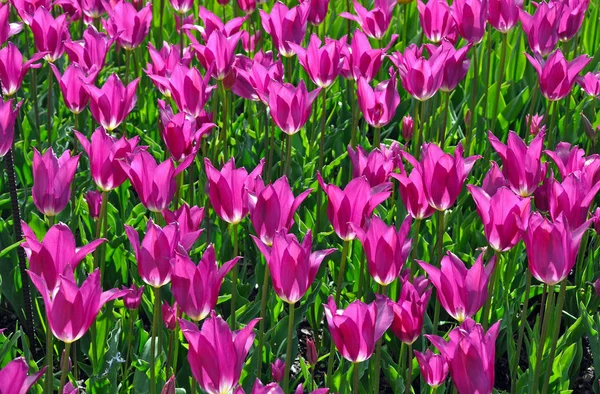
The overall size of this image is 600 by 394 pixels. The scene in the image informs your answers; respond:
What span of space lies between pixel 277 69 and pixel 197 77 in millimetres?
272

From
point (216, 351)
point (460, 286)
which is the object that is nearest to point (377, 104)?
point (460, 286)

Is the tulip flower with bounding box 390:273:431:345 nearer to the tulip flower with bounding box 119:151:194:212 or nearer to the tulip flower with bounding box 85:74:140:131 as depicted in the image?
the tulip flower with bounding box 119:151:194:212

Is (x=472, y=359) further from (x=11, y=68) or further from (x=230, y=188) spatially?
(x=11, y=68)

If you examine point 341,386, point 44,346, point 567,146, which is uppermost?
point 567,146

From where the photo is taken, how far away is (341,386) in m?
2.20

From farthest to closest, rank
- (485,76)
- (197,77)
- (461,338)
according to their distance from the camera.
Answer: (485,76) → (197,77) → (461,338)

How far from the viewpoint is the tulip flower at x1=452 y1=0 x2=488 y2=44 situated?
10.0 ft

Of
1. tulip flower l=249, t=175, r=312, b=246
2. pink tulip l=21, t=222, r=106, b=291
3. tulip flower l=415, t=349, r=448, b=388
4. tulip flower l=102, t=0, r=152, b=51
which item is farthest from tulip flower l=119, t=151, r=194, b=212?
tulip flower l=102, t=0, r=152, b=51

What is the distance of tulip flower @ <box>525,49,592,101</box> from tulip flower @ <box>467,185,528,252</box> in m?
0.88

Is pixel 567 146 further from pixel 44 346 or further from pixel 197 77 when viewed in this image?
pixel 44 346

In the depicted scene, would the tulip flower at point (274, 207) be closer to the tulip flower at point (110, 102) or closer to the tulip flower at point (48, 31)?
the tulip flower at point (110, 102)

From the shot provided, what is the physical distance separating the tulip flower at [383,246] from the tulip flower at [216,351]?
0.41 m

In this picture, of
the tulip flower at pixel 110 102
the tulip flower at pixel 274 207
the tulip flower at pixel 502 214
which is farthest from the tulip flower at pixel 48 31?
the tulip flower at pixel 502 214

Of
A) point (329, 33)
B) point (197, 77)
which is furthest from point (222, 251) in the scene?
point (329, 33)
